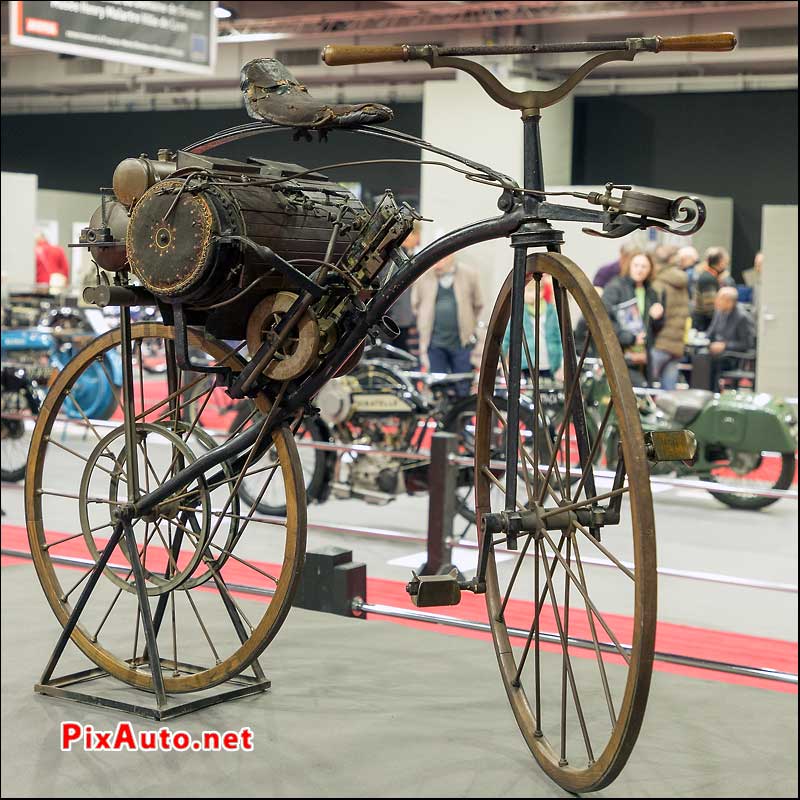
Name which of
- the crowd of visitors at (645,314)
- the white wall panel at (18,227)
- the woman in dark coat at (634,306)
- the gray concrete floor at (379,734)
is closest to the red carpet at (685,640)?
the gray concrete floor at (379,734)

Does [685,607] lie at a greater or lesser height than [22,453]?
lesser

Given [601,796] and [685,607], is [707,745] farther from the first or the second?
[685,607]

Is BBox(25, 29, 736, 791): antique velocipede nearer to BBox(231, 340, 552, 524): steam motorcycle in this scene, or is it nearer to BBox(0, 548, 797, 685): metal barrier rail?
BBox(0, 548, 797, 685): metal barrier rail

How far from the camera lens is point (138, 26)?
279 inches

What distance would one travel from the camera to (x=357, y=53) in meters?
1.87

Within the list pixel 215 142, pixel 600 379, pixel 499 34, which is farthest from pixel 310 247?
pixel 499 34

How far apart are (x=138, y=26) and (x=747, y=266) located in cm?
1081

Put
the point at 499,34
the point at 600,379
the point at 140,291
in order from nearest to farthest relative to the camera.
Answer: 1. the point at 140,291
2. the point at 600,379
3. the point at 499,34

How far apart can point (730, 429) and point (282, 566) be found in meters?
5.58

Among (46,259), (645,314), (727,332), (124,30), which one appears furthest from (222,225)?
(727,332)

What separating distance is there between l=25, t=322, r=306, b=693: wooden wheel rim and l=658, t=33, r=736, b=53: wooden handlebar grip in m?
0.93

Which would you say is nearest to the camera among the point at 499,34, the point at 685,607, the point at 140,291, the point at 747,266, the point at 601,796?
the point at 601,796

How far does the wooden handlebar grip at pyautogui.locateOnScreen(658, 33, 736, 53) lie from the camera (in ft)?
6.36

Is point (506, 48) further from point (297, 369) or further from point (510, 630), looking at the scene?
point (510, 630)
